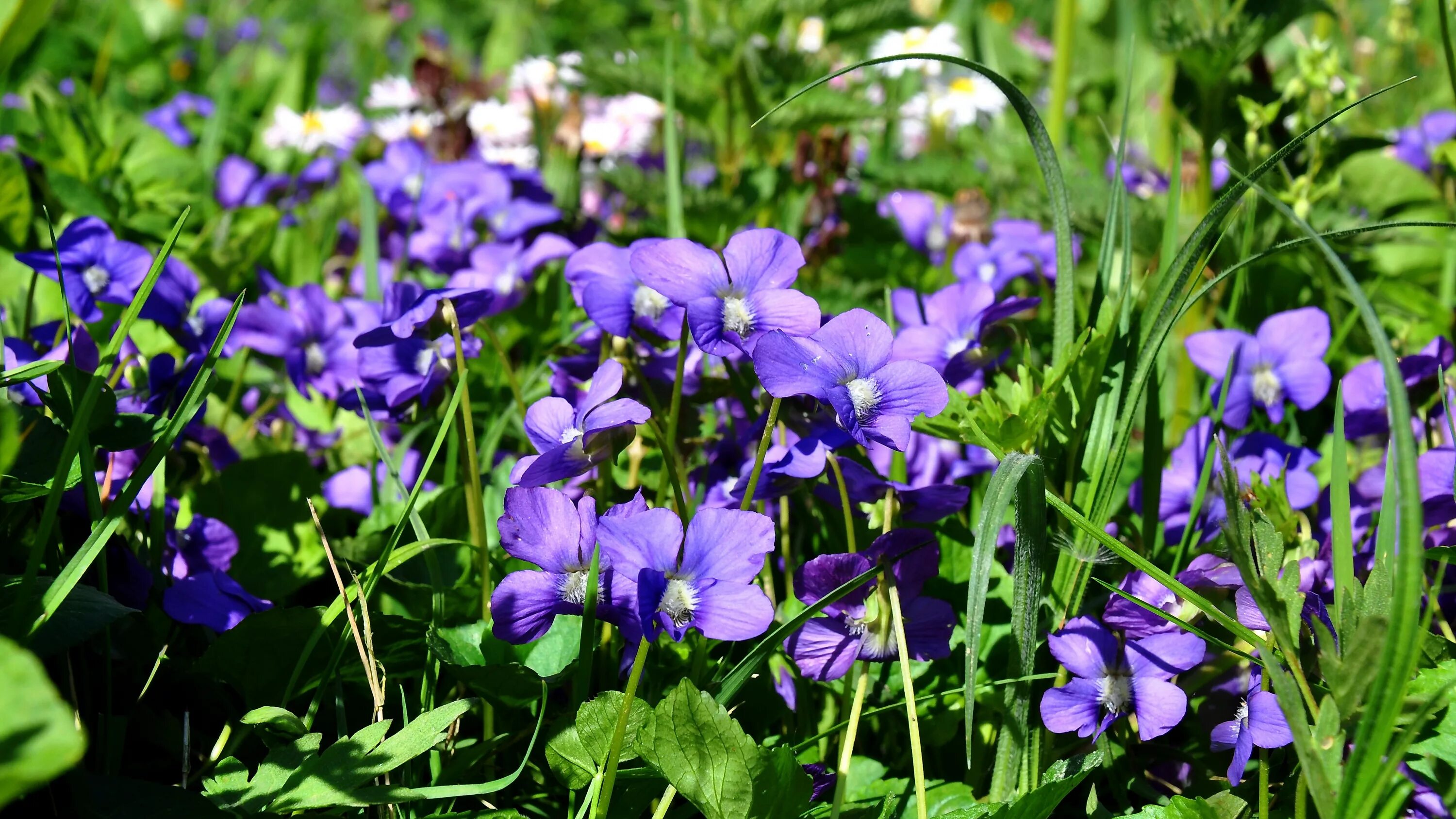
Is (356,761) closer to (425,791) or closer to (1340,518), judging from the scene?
(425,791)

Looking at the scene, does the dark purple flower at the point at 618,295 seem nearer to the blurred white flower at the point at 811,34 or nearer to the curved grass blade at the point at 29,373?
the curved grass blade at the point at 29,373

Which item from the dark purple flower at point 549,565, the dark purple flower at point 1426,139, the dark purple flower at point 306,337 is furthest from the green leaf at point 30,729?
the dark purple flower at point 1426,139

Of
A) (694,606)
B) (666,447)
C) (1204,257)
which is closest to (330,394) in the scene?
(666,447)

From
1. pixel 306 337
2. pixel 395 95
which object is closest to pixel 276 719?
pixel 306 337

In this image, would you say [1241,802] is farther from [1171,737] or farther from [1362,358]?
[1362,358]

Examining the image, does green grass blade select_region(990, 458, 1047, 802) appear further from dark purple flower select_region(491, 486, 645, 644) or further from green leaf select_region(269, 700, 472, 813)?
green leaf select_region(269, 700, 472, 813)

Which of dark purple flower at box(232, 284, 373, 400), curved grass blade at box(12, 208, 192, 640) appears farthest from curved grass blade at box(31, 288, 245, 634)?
dark purple flower at box(232, 284, 373, 400)
